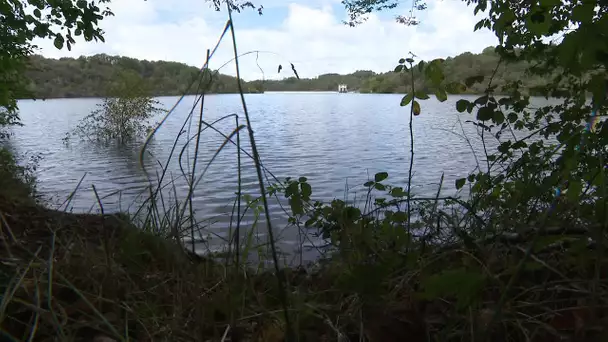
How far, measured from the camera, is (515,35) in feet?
9.79

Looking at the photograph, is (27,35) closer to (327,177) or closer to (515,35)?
(515,35)

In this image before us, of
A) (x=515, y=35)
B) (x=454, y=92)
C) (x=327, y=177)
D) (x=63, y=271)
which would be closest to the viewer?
(x=63, y=271)

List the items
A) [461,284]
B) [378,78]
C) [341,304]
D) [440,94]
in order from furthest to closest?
1. [378,78]
2. [440,94]
3. [341,304]
4. [461,284]

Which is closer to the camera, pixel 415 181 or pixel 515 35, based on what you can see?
pixel 515 35

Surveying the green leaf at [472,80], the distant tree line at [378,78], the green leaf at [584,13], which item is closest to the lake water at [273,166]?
the distant tree line at [378,78]

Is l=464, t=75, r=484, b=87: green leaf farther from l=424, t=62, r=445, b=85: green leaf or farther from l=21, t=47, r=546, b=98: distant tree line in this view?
l=424, t=62, r=445, b=85: green leaf

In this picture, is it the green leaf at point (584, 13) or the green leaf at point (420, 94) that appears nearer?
the green leaf at point (584, 13)

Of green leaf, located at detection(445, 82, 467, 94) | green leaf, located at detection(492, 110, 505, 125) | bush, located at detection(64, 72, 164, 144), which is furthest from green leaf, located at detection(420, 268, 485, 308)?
bush, located at detection(64, 72, 164, 144)

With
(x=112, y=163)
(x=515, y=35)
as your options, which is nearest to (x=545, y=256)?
(x=515, y=35)

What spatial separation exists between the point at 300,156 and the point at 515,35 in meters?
12.0

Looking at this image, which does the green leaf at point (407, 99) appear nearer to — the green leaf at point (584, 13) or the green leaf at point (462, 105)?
the green leaf at point (462, 105)

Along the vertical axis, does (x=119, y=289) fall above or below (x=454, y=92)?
below

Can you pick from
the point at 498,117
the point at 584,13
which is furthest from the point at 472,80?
the point at 584,13

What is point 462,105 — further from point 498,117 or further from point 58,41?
point 58,41
